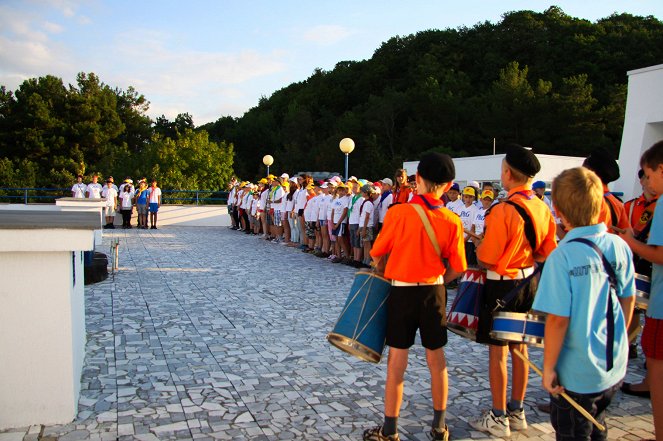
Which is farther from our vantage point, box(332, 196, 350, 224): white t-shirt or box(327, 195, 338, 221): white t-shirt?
box(327, 195, 338, 221): white t-shirt

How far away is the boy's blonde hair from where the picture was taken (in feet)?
9.36

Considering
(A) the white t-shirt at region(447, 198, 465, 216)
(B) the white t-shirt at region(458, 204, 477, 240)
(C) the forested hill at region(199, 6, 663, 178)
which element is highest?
(C) the forested hill at region(199, 6, 663, 178)

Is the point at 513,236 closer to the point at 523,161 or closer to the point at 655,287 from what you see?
the point at 523,161

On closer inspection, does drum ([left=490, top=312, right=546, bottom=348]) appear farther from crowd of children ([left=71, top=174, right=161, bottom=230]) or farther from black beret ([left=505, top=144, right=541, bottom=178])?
crowd of children ([left=71, top=174, right=161, bottom=230])

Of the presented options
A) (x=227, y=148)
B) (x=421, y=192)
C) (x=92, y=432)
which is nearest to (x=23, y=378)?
(x=92, y=432)

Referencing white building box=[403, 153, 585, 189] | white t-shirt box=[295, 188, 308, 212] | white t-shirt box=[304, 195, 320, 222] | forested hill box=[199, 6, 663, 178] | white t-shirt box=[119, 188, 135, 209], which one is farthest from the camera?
forested hill box=[199, 6, 663, 178]

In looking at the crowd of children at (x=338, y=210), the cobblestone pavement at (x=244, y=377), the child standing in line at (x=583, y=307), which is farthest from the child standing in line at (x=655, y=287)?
the crowd of children at (x=338, y=210)

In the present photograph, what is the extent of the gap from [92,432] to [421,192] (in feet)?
9.36

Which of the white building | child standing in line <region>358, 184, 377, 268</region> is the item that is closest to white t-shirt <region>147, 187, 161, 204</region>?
the white building

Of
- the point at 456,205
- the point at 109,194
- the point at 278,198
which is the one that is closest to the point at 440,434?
the point at 456,205

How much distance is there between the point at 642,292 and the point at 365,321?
1902 mm

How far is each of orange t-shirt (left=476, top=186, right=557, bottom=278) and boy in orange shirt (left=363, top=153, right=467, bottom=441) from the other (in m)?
0.25

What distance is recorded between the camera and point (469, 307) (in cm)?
413

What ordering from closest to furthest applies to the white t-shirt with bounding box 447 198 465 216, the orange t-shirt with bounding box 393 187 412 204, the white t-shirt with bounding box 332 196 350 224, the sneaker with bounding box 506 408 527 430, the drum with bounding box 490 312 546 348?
1. the drum with bounding box 490 312 546 348
2. the sneaker with bounding box 506 408 527 430
3. the orange t-shirt with bounding box 393 187 412 204
4. the white t-shirt with bounding box 447 198 465 216
5. the white t-shirt with bounding box 332 196 350 224
